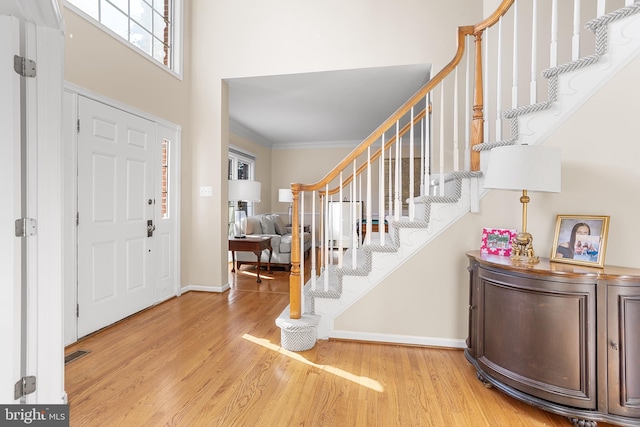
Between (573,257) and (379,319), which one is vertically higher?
(573,257)

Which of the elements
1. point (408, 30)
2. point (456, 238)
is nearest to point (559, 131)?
point (456, 238)

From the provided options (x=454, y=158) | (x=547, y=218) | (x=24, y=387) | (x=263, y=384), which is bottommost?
(x=263, y=384)

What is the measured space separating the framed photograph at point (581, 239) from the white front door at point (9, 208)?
9.15 ft

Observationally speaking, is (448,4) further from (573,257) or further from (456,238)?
(573,257)

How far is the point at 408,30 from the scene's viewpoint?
3.45 meters

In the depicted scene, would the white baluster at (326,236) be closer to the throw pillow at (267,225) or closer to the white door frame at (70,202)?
the white door frame at (70,202)

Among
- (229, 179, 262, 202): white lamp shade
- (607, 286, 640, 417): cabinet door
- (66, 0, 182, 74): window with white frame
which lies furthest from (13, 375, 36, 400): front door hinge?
(229, 179, 262, 202): white lamp shade

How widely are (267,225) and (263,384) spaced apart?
3.98 metres

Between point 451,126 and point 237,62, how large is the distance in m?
2.61

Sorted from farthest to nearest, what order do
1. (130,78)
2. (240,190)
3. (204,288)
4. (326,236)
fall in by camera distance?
(240,190) → (204,288) → (130,78) → (326,236)

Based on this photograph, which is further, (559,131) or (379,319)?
(379,319)

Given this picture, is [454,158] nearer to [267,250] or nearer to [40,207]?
[40,207]

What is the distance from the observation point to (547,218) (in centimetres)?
199

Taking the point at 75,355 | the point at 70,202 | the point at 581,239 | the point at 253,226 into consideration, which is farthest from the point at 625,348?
the point at 253,226
